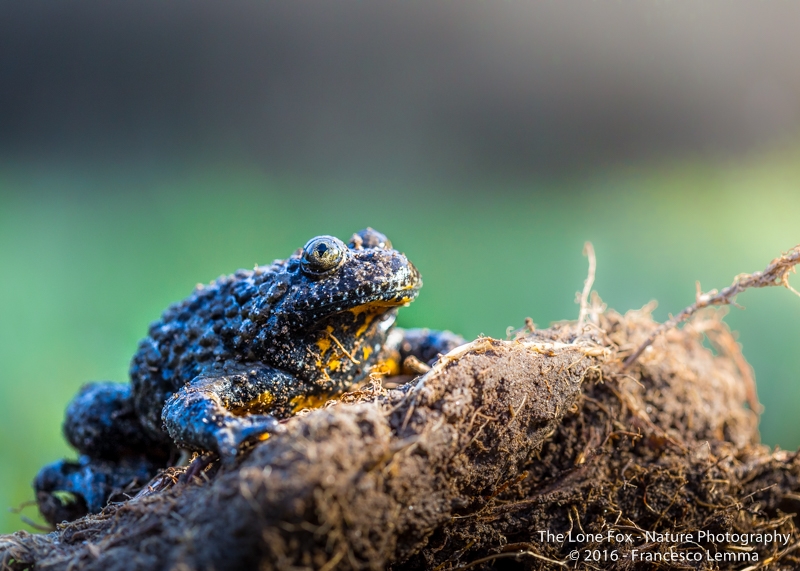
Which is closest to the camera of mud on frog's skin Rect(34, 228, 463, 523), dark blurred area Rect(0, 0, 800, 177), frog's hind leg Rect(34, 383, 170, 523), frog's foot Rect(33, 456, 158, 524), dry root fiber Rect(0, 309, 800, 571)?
dry root fiber Rect(0, 309, 800, 571)

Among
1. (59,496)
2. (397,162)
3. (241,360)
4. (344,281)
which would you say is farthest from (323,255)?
(397,162)

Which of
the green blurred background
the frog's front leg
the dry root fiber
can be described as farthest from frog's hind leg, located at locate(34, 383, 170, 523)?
the green blurred background

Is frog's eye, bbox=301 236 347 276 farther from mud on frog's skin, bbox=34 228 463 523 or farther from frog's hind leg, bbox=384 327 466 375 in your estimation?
frog's hind leg, bbox=384 327 466 375

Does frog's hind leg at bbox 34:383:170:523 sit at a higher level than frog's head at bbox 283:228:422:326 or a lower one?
lower

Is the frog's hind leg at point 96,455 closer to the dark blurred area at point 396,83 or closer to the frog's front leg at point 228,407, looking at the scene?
the frog's front leg at point 228,407

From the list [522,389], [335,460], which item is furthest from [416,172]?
[335,460]

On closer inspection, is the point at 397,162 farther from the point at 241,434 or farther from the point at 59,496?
the point at 241,434
